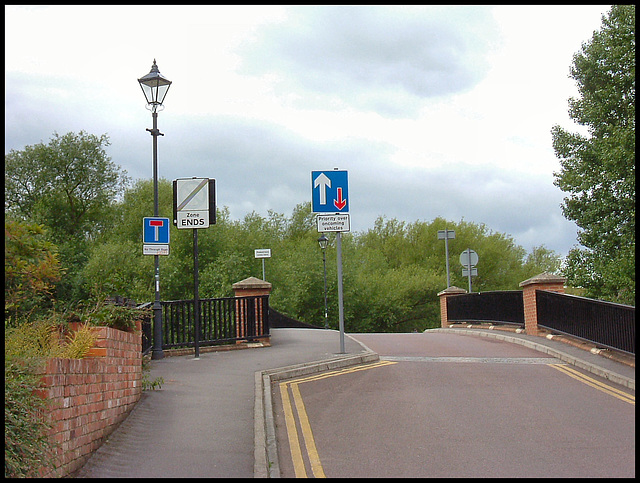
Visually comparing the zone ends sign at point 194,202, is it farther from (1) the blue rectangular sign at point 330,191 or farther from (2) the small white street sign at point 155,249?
(1) the blue rectangular sign at point 330,191

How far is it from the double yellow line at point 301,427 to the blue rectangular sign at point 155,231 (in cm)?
467

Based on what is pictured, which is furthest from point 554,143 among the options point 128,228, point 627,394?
point 128,228

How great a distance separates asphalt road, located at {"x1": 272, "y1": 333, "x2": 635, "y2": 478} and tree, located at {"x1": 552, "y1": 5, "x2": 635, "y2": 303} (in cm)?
1469

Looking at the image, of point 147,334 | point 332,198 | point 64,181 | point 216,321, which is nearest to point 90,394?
point 147,334

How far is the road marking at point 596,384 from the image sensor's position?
9923mm

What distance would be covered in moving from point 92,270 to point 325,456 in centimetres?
3890

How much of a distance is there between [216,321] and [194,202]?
2.88 metres

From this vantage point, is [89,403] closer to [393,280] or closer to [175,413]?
[175,413]

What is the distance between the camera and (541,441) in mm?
7398

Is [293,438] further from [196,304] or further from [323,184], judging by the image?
[323,184]

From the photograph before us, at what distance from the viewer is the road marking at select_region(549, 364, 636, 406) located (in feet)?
32.6

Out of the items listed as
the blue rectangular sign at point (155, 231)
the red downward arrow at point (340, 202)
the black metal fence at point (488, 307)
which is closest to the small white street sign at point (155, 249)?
the blue rectangular sign at point (155, 231)

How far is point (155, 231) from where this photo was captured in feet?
47.9

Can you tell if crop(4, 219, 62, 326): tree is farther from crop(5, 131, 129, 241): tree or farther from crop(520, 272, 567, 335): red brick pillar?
crop(5, 131, 129, 241): tree
